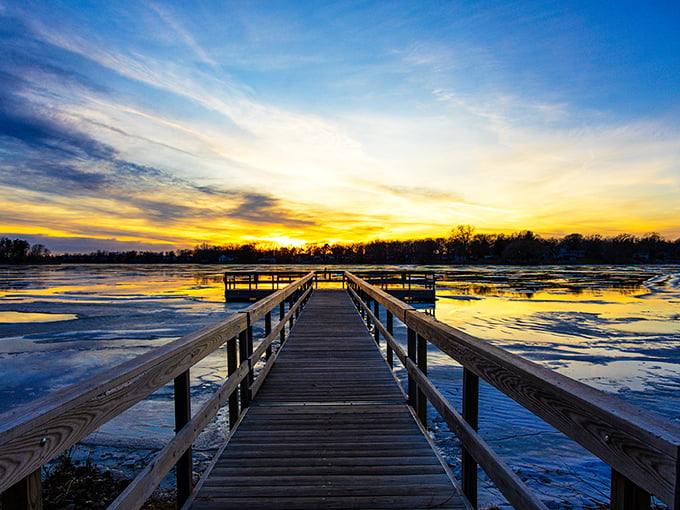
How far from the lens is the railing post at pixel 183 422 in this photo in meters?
2.19

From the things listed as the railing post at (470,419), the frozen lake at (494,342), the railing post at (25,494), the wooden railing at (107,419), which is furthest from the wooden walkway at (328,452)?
the frozen lake at (494,342)

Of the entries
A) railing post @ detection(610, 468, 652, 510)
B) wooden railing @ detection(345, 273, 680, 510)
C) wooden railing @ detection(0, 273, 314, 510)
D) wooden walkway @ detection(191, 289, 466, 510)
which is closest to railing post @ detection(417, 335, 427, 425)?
wooden walkway @ detection(191, 289, 466, 510)

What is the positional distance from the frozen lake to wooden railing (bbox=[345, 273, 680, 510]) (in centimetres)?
260

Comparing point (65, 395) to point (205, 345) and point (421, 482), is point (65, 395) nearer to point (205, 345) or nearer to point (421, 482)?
point (205, 345)

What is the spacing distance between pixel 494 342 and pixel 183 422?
10.4m

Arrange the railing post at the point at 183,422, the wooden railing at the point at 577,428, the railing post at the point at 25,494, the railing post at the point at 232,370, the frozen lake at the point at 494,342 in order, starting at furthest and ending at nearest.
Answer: the frozen lake at the point at 494,342, the railing post at the point at 232,370, the railing post at the point at 183,422, the railing post at the point at 25,494, the wooden railing at the point at 577,428

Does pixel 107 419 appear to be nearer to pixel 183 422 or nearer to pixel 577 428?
pixel 183 422

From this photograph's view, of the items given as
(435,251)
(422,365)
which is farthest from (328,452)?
(435,251)

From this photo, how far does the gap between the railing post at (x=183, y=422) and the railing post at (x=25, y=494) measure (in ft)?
3.43

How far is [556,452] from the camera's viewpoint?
493 cm

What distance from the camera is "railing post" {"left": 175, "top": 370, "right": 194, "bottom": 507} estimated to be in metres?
2.19

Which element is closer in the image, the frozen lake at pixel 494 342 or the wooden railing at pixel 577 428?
the wooden railing at pixel 577 428

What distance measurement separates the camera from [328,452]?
9.54 ft

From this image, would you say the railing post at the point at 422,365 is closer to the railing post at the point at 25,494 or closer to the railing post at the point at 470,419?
the railing post at the point at 470,419
